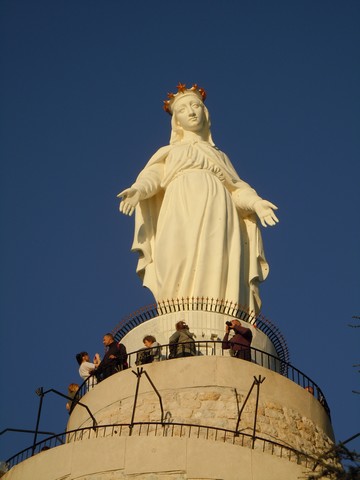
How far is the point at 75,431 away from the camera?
20688 mm

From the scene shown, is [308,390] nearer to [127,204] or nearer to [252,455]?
[252,455]

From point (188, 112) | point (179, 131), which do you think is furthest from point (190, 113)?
point (179, 131)

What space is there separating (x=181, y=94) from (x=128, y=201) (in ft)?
12.8

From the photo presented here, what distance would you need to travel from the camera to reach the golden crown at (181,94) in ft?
92.1

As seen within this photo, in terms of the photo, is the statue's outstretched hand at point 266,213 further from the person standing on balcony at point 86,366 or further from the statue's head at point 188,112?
the person standing on balcony at point 86,366

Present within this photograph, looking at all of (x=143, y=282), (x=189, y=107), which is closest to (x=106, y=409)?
(x=143, y=282)

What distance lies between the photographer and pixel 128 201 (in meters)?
25.1

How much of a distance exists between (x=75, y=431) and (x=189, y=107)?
9346 millimetres

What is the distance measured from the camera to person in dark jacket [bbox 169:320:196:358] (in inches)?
854

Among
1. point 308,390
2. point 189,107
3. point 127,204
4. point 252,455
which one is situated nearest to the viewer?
point 252,455

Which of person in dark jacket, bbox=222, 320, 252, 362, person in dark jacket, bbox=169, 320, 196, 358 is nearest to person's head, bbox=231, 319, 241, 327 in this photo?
person in dark jacket, bbox=222, 320, 252, 362

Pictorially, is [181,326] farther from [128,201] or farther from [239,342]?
[128,201]

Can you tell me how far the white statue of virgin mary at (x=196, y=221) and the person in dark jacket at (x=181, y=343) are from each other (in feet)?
6.67

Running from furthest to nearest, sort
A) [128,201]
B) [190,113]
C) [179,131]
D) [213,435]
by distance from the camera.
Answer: [179,131] < [190,113] < [128,201] < [213,435]
